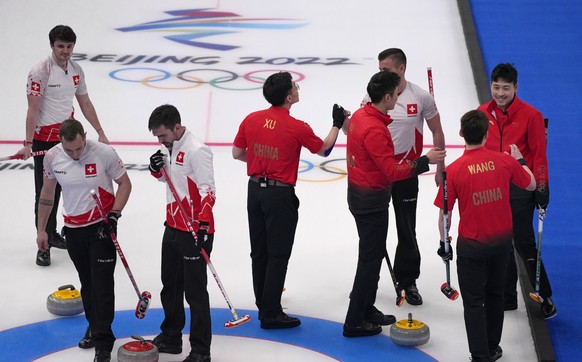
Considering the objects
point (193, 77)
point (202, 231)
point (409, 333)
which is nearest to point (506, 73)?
point (409, 333)

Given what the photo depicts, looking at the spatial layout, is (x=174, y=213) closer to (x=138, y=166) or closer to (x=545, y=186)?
(x=545, y=186)

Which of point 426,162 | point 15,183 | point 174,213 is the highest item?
point 426,162

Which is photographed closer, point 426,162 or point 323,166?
point 426,162

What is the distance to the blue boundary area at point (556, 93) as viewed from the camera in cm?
780

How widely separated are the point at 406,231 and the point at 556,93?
5226 millimetres

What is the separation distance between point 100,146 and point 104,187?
272 mm

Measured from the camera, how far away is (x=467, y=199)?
6.29 meters

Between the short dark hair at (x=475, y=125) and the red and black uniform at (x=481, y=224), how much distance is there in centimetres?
8

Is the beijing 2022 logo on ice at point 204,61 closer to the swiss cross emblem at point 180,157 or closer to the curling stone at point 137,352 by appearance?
the swiss cross emblem at point 180,157

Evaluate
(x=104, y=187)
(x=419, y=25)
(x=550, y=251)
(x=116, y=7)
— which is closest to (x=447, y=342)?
(x=550, y=251)

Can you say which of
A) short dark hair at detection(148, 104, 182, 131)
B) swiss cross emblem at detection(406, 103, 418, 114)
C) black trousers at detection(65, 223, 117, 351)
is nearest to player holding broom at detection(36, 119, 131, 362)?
black trousers at detection(65, 223, 117, 351)

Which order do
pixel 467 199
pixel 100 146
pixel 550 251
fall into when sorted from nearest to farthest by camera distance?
pixel 467 199 < pixel 100 146 < pixel 550 251

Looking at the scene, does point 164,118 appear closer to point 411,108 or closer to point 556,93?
point 411,108

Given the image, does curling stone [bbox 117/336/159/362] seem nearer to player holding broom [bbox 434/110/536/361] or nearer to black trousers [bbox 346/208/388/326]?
black trousers [bbox 346/208/388/326]
